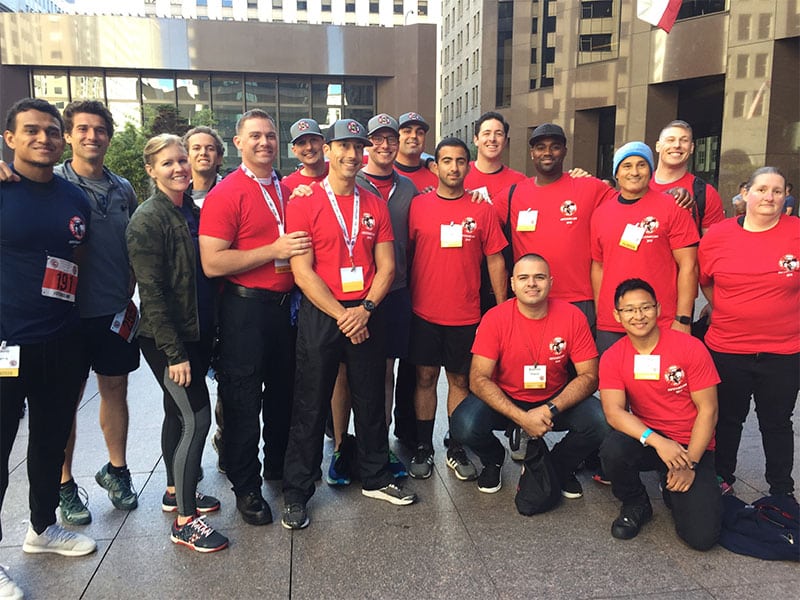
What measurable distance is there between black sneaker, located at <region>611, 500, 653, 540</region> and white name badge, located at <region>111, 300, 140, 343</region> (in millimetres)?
2972

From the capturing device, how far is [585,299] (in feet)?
13.3

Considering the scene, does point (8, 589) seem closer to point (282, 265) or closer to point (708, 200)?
A: point (282, 265)

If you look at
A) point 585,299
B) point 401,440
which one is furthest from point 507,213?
point 401,440

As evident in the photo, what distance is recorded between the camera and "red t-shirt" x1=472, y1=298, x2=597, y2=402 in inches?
144

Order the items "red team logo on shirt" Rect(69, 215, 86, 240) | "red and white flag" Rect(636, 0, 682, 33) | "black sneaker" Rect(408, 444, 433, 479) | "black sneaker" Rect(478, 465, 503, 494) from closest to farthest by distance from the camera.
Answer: "red team logo on shirt" Rect(69, 215, 86, 240)
"black sneaker" Rect(478, 465, 503, 494)
"black sneaker" Rect(408, 444, 433, 479)
"red and white flag" Rect(636, 0, 682, 33)

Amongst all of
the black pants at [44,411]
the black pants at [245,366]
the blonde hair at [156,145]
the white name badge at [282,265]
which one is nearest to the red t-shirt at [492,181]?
the white name badge at [282,265]

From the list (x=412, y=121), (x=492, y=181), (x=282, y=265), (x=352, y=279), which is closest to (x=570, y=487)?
(x=352, y=279)

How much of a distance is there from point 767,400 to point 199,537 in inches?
131

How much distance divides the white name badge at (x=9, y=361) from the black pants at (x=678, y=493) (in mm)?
3078

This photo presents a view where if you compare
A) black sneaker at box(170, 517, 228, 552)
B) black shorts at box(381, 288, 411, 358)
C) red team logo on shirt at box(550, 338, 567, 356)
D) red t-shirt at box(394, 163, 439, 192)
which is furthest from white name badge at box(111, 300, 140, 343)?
red team logo on shirt at box(550, 338, 567, 356)

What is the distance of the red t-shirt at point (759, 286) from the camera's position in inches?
133

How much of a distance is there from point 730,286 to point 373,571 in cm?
258

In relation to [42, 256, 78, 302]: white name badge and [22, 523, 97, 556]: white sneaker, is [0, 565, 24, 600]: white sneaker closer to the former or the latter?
[22, 523, 97, 556]: white sneaker

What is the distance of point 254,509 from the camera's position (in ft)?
11.2
